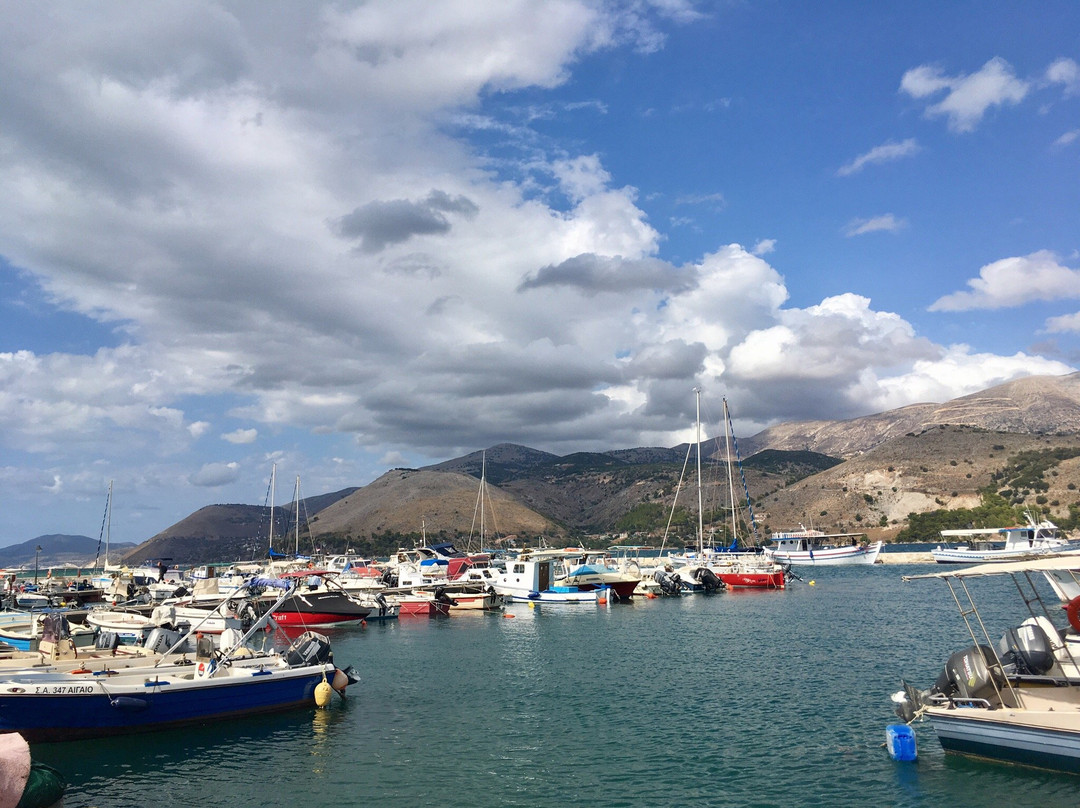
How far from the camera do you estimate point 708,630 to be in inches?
1793

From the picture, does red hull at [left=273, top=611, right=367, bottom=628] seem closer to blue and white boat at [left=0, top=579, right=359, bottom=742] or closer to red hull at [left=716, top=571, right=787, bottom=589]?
blue and white boat at [left=0, top=579, right=359, bottom=742]

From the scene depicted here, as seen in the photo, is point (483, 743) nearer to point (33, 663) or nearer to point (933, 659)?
point (33, 663)

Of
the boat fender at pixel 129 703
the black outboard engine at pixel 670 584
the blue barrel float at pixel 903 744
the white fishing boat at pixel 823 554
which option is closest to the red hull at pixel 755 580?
the black outboard engine at pixel 670 584

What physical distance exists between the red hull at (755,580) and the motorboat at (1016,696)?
201 feet

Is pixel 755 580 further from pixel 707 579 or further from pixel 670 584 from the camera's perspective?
pixel 670 584

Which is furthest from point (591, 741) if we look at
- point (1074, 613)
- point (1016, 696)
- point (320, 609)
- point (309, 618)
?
point (309, 618)

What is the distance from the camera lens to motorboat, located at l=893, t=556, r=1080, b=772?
54.3 ft

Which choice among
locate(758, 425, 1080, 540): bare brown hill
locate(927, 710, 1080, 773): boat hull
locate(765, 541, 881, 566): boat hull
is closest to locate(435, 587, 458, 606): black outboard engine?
locate(927, 710, 1080, 773): boat hull

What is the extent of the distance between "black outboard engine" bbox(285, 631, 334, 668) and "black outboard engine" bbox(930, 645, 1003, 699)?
20115mm

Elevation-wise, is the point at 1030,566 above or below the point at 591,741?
above

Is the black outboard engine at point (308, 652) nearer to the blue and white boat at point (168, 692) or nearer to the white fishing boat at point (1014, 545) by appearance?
the blue and white boat at point (168, 692)

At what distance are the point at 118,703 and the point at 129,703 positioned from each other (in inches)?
11.5

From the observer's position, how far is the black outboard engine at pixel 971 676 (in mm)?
18266

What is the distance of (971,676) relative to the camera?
18391 mm
